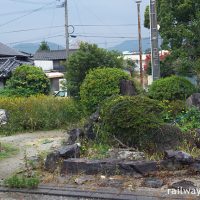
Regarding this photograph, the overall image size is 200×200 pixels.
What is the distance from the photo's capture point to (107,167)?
6102mm

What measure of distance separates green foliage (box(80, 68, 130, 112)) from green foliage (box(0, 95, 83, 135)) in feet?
3.42

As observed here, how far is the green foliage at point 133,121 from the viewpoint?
6.98 metres

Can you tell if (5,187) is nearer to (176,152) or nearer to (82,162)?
(82,162)

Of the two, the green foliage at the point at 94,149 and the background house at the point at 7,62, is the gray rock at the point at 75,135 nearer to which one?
the green foliage at the point at 94,149

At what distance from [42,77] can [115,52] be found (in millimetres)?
6652

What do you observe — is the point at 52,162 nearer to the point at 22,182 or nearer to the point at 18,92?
the point at 22,182

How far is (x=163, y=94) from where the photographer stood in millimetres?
10508

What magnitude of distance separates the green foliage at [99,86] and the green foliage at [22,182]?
5209mm

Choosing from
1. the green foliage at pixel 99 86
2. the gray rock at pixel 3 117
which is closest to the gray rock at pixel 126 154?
the green foliage at pixel 99 86

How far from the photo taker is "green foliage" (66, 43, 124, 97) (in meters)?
12.6

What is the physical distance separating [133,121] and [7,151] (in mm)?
3117

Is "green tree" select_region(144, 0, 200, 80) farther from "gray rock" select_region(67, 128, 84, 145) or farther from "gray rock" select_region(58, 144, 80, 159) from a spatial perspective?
"gray rock" select_region(58, 144, 80, 159)

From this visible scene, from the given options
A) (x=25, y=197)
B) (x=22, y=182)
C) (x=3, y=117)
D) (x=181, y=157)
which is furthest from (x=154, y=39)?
(x=25, y=197)

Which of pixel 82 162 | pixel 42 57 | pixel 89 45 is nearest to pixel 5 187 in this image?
pixel 82 162
